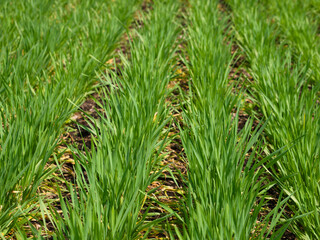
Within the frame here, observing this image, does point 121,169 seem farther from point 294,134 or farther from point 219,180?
point 294,134

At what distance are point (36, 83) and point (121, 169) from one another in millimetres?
1232

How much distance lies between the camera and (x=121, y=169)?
1.54 metres

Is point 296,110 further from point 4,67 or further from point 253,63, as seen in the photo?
point 4,67

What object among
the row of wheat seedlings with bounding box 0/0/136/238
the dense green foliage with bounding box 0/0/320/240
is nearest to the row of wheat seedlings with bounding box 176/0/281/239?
the dense green foliage with bounding box 0/0/320/240

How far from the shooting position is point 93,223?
4.21 ft

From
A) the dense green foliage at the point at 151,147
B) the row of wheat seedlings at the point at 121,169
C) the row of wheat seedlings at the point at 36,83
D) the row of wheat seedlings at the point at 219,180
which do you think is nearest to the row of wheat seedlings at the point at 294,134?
the dense green foliage at the point at 151,147

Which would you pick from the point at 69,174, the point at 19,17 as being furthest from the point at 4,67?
the point at 19,17

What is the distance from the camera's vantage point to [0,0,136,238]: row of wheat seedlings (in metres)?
1.60

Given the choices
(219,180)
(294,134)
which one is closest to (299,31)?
(294,134)

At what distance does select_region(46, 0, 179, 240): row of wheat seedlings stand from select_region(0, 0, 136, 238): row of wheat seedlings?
0.60ft

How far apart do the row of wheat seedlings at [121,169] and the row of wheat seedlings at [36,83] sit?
0.60ft

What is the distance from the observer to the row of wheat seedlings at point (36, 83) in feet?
5.24

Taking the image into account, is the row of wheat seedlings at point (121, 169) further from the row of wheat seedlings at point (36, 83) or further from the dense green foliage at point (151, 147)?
the row of wheat seedlings at point (36, 83)

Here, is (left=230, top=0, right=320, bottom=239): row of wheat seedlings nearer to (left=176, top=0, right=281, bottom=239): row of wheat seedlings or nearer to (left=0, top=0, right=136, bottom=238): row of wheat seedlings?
(left=176, top=0, right=281, bottom=239): row of wheat seedlings
